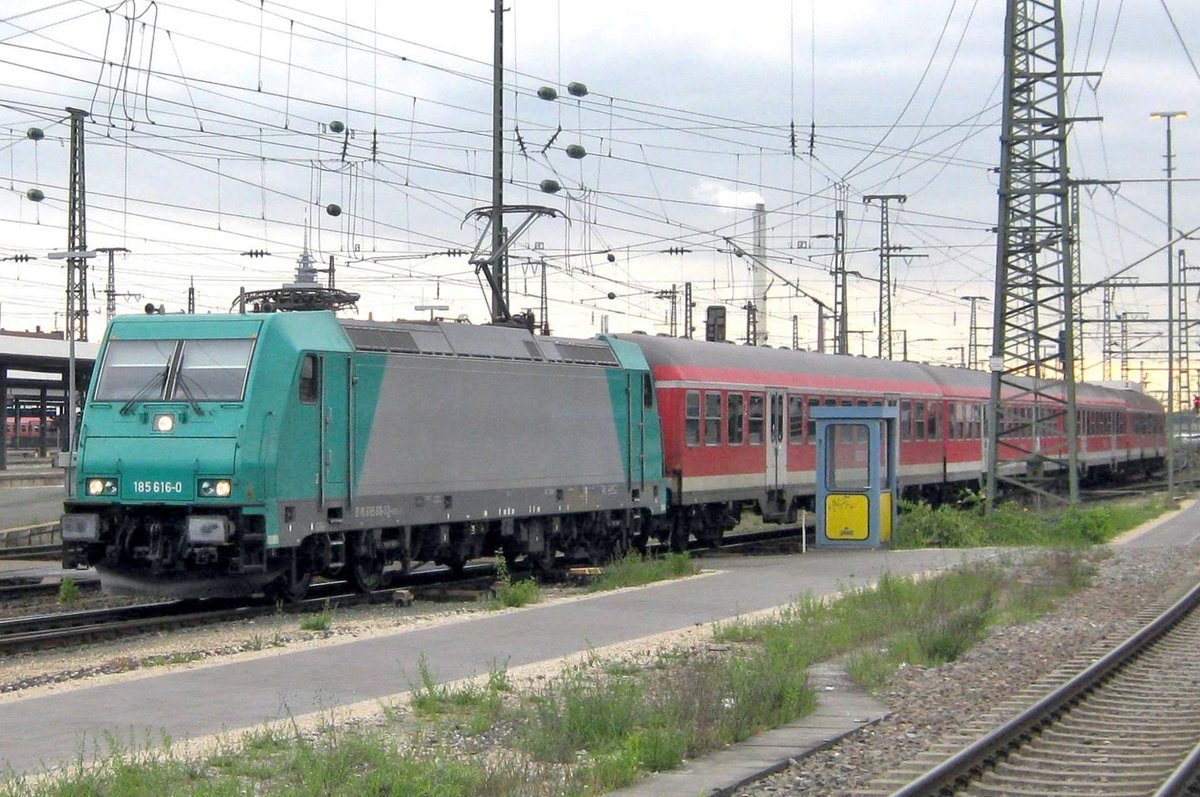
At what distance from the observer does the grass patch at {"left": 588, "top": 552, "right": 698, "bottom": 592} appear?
20469mm

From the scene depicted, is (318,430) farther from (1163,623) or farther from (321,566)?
(1163,623)

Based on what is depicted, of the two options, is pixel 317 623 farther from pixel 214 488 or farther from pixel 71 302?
pixel 71 302

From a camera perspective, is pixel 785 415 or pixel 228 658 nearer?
pixel 228 658

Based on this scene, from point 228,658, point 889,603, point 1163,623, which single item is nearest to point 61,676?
point 228,658

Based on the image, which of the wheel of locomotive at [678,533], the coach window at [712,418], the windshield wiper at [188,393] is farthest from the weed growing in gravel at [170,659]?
the coach window at [712,418]

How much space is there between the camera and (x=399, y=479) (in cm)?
1952

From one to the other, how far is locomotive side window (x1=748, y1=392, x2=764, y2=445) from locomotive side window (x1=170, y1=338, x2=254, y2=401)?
43.7 feet

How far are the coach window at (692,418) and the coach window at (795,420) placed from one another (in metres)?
4.14

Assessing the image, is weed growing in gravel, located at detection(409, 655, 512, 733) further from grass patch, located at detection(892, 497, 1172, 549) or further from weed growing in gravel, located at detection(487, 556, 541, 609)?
grass patch, located at detection(892, 497, 1172, 549)

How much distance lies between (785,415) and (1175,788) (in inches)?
853

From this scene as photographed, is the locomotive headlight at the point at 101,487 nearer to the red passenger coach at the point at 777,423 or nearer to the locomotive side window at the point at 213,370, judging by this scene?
the locomotive side window at the point at 213,370

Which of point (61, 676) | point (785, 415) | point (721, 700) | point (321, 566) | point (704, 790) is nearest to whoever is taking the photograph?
point (704, 790)

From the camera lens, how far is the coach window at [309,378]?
17.8 m

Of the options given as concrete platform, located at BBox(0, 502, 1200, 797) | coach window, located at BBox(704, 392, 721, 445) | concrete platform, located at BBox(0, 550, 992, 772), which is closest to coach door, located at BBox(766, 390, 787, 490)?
coach window, located at BBox(704, 392, 721, 445)
